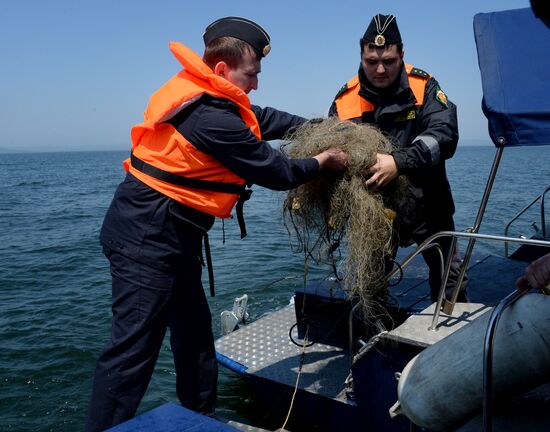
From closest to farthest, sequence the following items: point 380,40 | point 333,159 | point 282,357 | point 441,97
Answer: point 333,159 → point 380,40 → point 441,97 → point 282,357

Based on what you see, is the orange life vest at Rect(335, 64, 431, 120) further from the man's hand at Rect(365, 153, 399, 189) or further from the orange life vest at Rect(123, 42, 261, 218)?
the orange life vest at Rect(123, 42, 261, 218)

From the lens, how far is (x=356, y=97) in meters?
4.00

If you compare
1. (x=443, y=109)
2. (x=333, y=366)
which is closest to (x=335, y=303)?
(x=333, y=366)

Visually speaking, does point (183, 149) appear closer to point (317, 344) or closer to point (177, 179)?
point (177, 179)

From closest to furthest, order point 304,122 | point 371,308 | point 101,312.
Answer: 1. point 371,308
2. point 304,122
3. point 101,312

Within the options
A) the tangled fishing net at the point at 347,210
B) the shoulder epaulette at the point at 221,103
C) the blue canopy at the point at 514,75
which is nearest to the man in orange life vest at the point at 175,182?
the shoulder epaulette at the point at 221,103

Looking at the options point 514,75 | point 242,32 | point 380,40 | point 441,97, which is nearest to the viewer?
point 514,75

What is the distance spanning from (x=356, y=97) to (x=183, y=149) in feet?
5.16

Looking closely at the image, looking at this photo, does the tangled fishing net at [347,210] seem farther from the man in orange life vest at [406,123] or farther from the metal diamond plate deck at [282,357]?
the metal diamond plate deck at [282,357]

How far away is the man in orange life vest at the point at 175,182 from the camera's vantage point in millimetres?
3002

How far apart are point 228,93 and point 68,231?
1489 centimetres

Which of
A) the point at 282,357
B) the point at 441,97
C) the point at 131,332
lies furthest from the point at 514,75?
the point at 282,357

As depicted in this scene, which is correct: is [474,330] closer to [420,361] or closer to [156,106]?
[420,361]

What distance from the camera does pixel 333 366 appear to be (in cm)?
445
